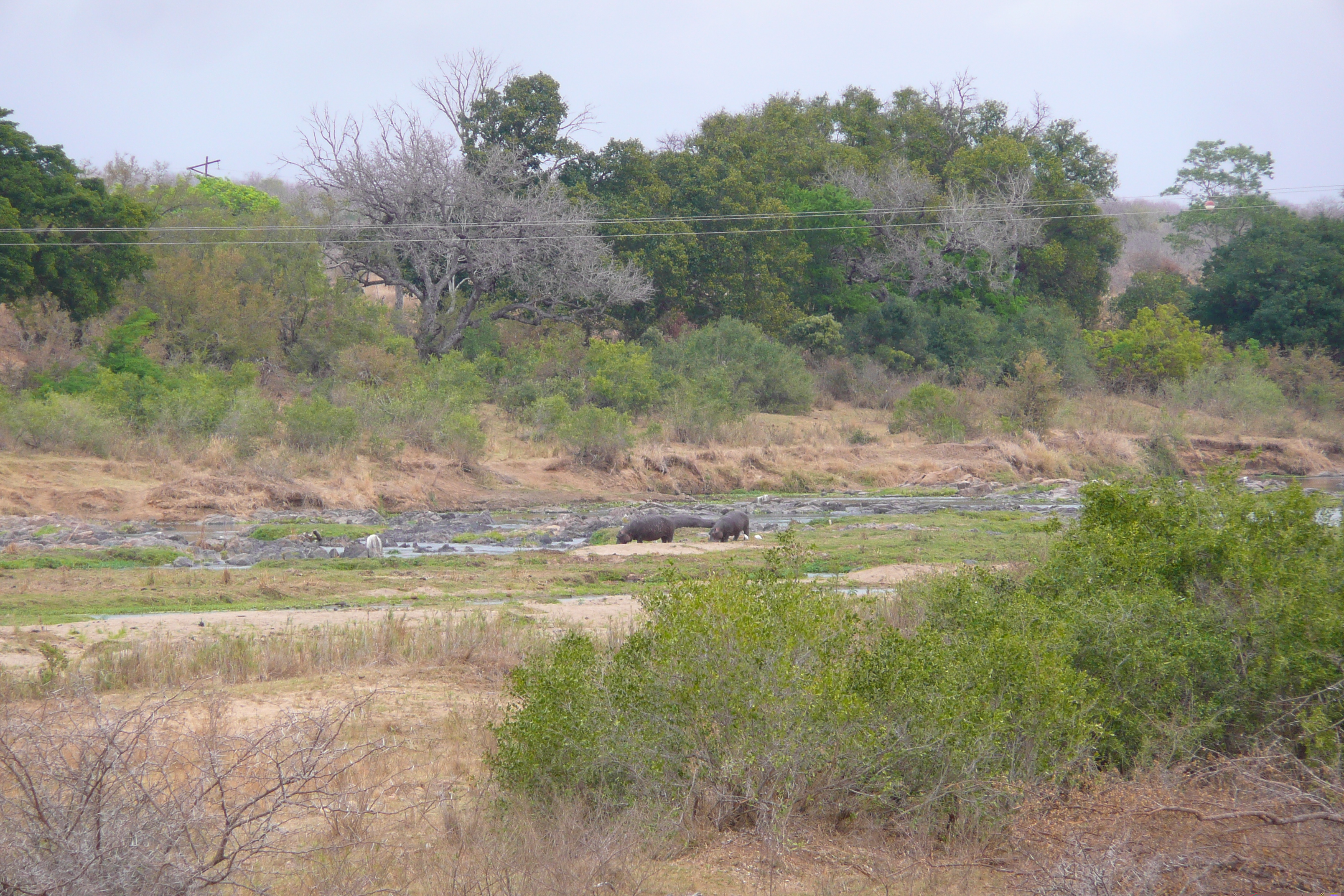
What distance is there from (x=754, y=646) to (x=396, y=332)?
36162 mm

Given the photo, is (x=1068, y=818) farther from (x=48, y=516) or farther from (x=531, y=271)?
(x=531, y=271)

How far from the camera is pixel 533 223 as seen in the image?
3716 cm

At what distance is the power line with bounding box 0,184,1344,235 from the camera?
90.4ft

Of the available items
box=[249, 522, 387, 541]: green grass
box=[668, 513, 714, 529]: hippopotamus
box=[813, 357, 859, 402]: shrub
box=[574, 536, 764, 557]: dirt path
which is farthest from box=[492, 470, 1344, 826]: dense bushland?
box=[813, 357, 859, 402]: shrub

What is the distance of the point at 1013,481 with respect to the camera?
30219 millimetres

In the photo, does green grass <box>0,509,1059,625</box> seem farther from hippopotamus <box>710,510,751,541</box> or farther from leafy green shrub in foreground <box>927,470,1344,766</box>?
leafy green shrub in foreground <box>927,470,1344,766</box>

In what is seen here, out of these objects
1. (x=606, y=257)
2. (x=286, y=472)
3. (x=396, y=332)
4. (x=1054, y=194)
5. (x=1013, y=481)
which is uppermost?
(x=1054, y=194)

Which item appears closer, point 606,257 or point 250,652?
point 250,652

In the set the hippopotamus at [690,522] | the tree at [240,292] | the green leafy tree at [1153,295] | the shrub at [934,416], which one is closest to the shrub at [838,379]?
the shrub at [934,416]

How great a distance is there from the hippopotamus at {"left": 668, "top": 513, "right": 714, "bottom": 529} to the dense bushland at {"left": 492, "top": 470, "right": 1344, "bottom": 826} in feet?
44.2

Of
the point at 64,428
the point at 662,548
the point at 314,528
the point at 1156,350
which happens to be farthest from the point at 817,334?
the point at 64,428

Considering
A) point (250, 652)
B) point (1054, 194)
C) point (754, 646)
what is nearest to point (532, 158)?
point (1054, 194)

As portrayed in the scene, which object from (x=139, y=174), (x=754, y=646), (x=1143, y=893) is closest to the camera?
(x=1143, y=893)

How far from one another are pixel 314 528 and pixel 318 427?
5682 mm
